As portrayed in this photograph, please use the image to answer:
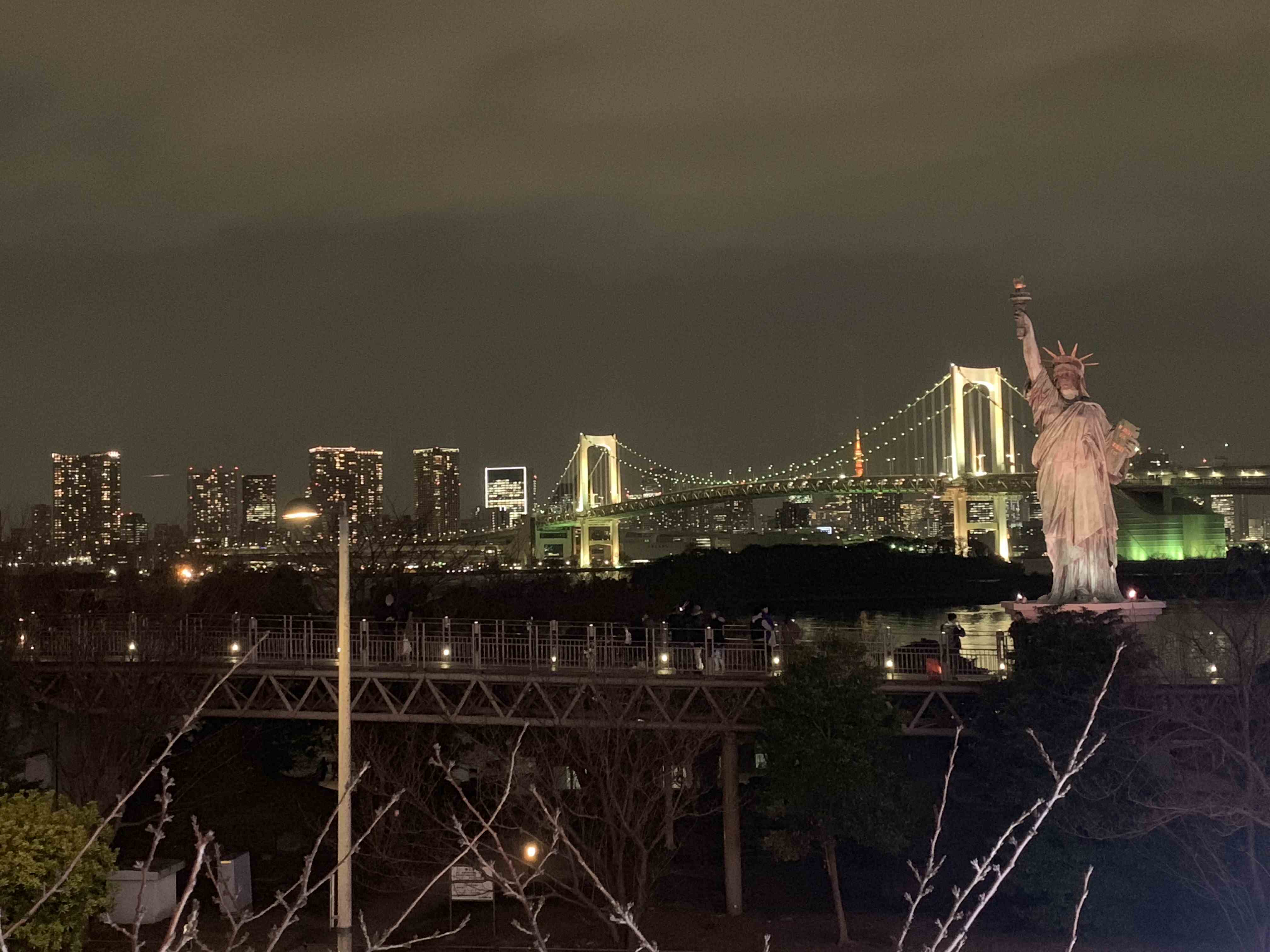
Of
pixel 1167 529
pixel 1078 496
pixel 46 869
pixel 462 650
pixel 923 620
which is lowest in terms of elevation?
pixel 46 869

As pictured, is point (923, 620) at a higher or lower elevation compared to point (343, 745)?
lower

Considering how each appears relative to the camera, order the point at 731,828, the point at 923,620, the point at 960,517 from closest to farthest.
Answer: the point at 731,828 < the point at 923,620 < the point at 960,517

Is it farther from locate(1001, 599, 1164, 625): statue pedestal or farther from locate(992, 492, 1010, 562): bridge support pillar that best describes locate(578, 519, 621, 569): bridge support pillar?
locate(1001, 599, 1164, 625): statue pedestal

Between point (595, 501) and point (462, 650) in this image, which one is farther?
point (595, 501)

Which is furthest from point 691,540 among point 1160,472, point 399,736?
point 399,736

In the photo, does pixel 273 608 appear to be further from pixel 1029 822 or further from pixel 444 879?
pixel 1029 822

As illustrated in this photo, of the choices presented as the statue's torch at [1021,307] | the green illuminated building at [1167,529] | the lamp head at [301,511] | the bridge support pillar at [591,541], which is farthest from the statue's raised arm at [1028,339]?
the bridge support pillar at [591,541]

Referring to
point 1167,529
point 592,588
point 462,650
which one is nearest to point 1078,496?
point 462,650

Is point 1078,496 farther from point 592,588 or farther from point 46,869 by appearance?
point 592,588
